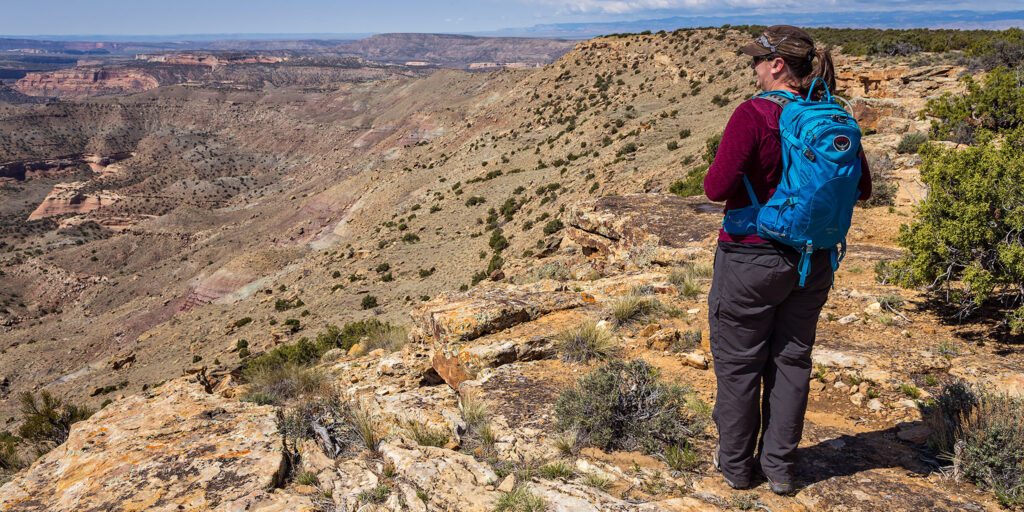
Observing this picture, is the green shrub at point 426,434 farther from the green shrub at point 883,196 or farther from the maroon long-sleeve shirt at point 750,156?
the green shrub at point 883,196

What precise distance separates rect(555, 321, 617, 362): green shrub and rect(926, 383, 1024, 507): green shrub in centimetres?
271

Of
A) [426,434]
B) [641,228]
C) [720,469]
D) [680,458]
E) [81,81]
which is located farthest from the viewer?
[81,81]

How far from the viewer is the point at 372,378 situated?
641cm

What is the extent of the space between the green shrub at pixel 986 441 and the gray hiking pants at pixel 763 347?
3.42 feet

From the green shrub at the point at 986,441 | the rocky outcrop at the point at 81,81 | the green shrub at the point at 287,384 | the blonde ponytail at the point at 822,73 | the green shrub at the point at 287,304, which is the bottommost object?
the green shrub at the point at 287,304

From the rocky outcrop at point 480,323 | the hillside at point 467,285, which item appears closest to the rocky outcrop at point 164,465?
the hillside at point 467,285

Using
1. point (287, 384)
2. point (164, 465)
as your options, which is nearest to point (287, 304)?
point (287, 384)

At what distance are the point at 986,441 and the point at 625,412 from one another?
2164mm

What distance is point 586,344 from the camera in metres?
5.29

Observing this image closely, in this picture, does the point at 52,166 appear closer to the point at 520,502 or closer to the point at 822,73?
the point at 520,502

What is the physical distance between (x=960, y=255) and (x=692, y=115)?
82.0 ft

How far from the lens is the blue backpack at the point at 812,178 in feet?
7.82

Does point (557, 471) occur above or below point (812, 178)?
below

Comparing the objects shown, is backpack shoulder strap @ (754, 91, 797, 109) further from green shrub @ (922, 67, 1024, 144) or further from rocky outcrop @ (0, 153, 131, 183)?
rocky outcrop @ (0, 153, 131, 183)
